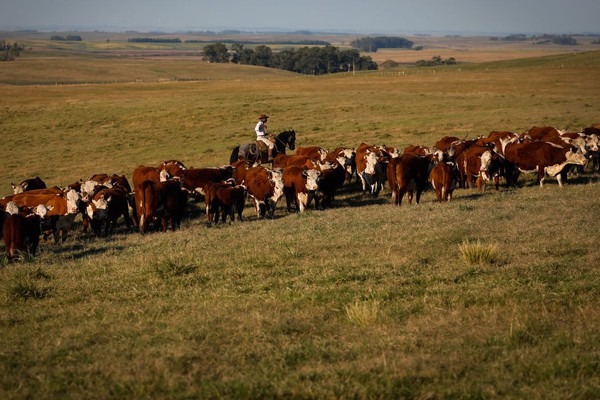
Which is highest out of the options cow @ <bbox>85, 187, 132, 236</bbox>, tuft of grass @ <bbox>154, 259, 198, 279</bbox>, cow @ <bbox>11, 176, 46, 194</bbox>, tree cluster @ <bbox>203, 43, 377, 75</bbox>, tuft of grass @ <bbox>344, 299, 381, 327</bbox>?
tree cluster @ <bbox>203, 43, 377, 75</bbox>

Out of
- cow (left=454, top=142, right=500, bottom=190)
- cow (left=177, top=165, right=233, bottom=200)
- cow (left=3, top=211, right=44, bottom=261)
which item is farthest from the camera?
cow (left=177, top=165, right=233, bottom=200)

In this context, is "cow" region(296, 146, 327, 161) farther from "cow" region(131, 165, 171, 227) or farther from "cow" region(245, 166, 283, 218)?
"cow" region(131, 165, 171, 227)

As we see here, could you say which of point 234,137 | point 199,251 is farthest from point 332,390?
point 234,137

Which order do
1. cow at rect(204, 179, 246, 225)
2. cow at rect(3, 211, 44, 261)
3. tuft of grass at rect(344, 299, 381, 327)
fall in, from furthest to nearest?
cow at rect(204, 179, 246, 225), cow at rect(3, 211, 44, 261), tuft of grass at rect(344, 299, 381, 327)

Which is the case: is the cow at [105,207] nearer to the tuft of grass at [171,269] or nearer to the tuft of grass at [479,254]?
the tuft of grass at [171,269]

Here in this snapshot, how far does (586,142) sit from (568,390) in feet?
55.4

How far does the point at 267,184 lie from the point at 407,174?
3536 millimetres

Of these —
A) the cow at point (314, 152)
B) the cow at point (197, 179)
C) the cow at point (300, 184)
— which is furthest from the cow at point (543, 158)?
the cow at point (197, 179)

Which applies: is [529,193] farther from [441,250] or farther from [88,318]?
[88,318]

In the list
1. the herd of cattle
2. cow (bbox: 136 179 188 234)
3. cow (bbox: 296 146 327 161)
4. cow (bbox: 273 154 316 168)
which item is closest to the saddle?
cow (bbox: 296 146 327 161)

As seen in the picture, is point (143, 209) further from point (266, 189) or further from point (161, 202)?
point (266, 189)

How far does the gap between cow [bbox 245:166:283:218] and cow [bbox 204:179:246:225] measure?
0.58m

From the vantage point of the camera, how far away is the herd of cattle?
671 inches

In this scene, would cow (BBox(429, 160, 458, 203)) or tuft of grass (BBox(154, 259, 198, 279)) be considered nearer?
tuft of grass (BBox(154, 259, 198, 279))
